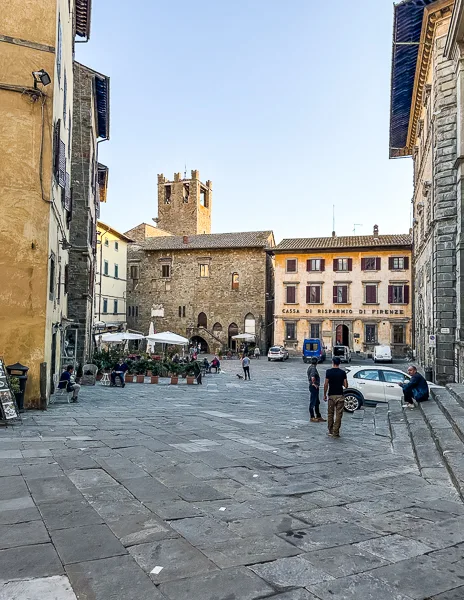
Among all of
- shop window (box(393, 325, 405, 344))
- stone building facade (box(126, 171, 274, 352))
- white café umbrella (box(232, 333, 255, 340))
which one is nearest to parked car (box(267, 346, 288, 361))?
white café umbrella (box(232, 333, 255, 340))

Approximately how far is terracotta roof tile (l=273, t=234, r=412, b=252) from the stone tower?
2906cm

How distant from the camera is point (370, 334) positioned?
42.6m

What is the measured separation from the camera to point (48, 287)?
13266 millimetres

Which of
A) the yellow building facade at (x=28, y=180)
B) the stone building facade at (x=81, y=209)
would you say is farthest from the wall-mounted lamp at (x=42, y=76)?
the stone building facade at (x=81, y=209)

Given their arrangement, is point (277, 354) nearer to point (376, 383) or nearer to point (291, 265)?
point (291, 265)

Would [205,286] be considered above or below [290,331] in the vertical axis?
above

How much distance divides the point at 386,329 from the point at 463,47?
30256mm

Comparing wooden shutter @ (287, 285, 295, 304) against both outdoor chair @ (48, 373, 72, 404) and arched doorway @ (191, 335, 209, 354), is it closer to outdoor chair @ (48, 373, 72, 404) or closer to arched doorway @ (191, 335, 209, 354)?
arched doorway @ (191, 335, 209, 354)

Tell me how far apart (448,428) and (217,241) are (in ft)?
136

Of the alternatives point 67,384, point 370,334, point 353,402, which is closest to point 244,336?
point 370,334

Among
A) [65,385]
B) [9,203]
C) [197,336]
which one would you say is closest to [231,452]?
[9,203]

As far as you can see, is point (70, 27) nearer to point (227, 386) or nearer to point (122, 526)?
point (227, 386)

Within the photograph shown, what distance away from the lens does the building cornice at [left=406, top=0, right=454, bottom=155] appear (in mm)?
19031

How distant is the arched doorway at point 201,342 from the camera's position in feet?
163
